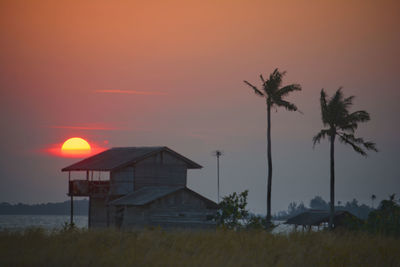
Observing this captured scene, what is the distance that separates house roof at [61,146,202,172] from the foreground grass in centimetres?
3029

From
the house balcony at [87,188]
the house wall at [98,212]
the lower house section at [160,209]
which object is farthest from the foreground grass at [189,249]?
the house balcony at [87,188]

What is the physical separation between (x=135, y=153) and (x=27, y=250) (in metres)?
37.6

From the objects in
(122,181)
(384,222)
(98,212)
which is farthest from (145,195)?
Answer: (384,222)

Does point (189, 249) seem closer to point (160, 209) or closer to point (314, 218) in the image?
point (160, 209)

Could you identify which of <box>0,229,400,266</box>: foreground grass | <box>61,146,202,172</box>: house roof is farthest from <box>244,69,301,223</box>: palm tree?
<box>0,229,400,266</box>: foreground grass

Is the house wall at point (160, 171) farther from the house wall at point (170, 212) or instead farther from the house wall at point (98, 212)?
the house wall at point (170, 212)

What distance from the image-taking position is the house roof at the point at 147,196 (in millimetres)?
48844

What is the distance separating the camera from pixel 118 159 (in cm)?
5441

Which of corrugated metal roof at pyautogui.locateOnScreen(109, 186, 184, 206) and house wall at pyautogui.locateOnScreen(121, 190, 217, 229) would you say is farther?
corrugated metal roof at pyautogui.locateOnScreen(109, 186, 184, 206)

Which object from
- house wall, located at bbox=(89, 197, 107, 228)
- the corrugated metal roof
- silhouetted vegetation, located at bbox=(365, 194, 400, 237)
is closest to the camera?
silhouetted vegetation, located at bbox=(365, 194, 400, 237)

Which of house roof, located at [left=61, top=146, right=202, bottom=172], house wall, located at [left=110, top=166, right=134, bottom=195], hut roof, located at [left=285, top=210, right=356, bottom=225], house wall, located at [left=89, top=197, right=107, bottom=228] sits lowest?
hut roof, located at [left=285, top=210, right=356, bottom=225]

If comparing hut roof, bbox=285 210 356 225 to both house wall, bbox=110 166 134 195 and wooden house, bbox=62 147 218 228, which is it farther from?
house wall, bbox=110 166 134 195

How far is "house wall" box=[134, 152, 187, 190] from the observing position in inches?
2110

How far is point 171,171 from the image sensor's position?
55781mm
